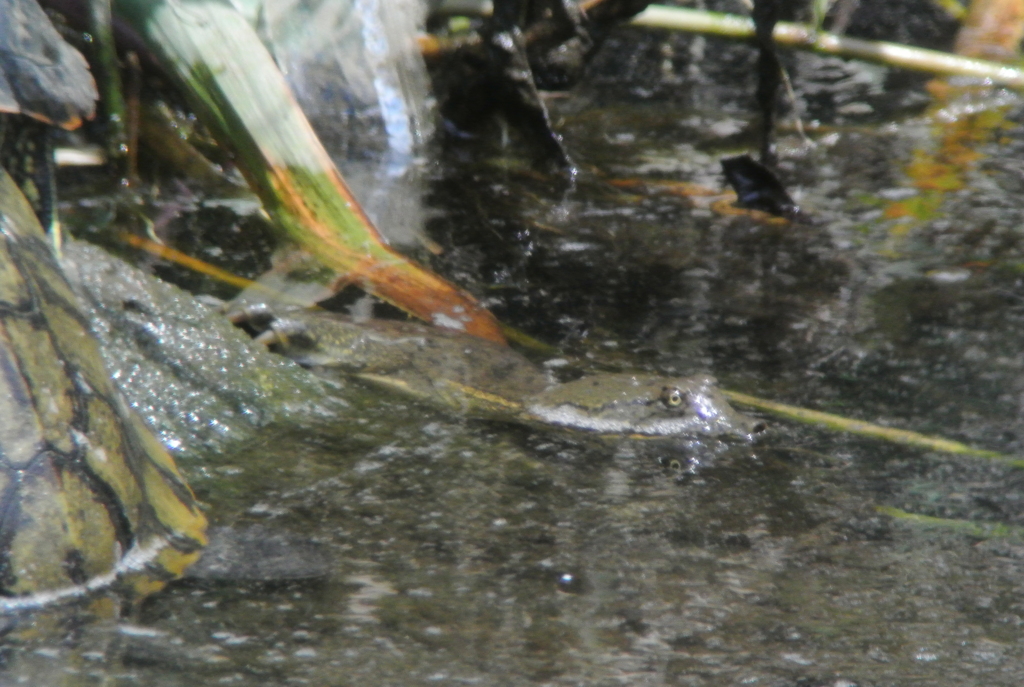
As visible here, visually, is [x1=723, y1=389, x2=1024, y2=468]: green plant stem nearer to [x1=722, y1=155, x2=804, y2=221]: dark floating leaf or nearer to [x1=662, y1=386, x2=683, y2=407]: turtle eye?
[x1=662, y1=386, x2=683, y2=407]: turtle eye

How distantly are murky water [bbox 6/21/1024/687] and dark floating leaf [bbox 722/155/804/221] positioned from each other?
0.32 ft

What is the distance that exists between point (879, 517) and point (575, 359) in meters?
1.24

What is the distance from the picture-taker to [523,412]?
318 centimetres

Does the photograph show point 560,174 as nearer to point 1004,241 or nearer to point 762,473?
point 1004,241

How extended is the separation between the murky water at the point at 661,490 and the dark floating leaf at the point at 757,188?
0.10m

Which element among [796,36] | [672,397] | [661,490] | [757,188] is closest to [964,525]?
[661,490]

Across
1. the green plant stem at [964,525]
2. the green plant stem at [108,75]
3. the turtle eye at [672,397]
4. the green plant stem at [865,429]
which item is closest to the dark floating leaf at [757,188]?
the green plant stem at [865,429]

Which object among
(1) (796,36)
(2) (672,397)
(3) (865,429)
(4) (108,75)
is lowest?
(3) (865,429)

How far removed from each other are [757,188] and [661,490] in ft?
7.96

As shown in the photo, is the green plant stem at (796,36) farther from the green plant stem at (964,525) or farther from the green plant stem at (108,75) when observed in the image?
the green plant stem at (964,525)

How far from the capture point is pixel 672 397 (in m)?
3.03

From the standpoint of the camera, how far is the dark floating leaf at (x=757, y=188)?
185 inches

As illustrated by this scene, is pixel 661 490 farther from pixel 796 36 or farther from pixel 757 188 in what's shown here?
pixel 796 36

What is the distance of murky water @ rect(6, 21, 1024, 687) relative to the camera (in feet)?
6.05
